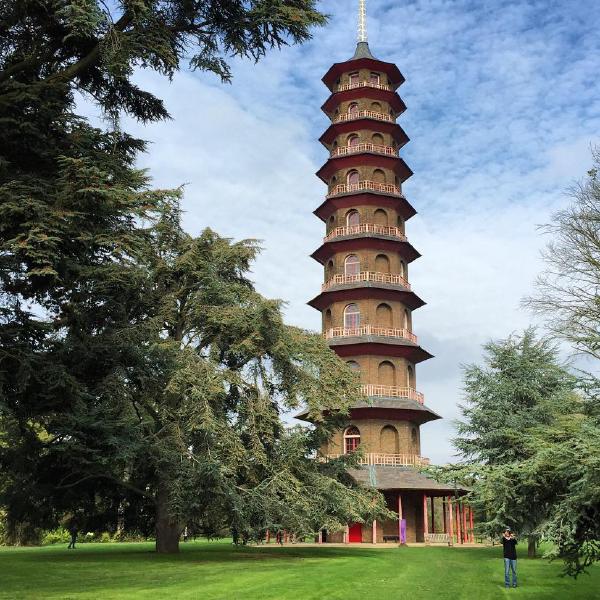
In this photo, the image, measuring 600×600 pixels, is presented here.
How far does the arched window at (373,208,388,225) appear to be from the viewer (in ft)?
135

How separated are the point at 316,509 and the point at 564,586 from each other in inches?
402

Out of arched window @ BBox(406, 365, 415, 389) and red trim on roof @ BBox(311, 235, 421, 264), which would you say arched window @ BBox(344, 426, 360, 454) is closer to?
arched window @ BBox(406, 365, 415, 389)

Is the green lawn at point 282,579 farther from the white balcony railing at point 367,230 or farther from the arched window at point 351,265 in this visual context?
the white balcony railing at point 367,230

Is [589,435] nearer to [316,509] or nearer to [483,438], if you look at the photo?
[316,509]

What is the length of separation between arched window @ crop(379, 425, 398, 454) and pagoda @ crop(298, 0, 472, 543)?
2.1 inches

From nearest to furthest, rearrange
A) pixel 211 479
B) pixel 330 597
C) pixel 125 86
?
pixel 330 597 < pixel 125 86 < pixel 211 479

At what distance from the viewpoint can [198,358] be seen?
82.3ft

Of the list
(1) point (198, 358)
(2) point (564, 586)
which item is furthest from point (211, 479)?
(2) point (564, 586)

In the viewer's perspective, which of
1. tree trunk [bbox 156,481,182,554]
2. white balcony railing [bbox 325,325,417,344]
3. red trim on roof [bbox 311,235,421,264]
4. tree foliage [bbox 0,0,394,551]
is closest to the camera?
tree foliage [bbox 0,0,394,551]

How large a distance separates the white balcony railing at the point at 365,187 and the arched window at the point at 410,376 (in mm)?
10312

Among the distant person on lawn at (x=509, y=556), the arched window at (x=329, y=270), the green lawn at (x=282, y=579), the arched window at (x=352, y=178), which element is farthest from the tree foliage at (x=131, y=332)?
the arched window at (x=352, y=178)

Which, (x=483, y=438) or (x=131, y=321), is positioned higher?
(x=131, y=321)

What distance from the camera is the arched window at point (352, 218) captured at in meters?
41.4

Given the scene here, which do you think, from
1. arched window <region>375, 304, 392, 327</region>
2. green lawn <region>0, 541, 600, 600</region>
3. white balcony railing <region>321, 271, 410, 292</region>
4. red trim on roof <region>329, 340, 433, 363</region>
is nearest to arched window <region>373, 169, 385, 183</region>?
white balcony railing <region>321, 271, 410, 292</region>
